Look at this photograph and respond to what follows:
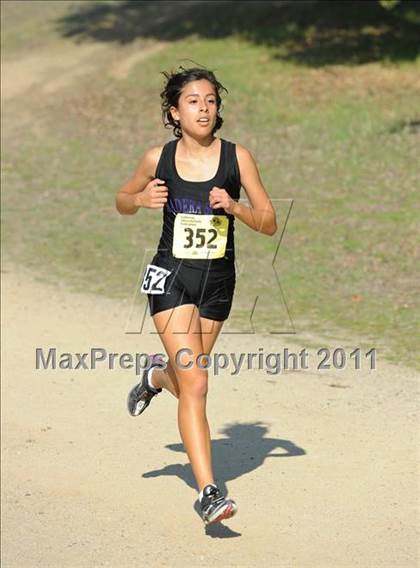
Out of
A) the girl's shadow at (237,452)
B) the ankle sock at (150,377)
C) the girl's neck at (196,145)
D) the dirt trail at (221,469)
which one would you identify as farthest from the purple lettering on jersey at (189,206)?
the girl's shadow at (237,452)

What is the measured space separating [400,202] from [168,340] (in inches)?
400

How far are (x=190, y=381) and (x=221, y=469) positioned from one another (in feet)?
5.52

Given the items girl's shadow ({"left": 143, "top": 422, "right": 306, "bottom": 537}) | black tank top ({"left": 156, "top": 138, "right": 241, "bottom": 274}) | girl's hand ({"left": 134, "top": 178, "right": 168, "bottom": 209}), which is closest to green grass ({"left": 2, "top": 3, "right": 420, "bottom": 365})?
girl's shadow ({"left": 143, "top": 422, "right": 306, "bottom": 537})

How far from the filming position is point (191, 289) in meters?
7.17

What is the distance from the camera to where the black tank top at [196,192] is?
7.02 meters

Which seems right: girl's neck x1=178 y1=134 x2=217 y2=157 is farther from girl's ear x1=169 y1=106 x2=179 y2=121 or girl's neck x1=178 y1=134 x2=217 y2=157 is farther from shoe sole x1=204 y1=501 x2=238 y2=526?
shoe sole x1=204 y1=501 x2=238 y2=526

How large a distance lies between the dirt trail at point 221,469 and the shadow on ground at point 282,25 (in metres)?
14.6

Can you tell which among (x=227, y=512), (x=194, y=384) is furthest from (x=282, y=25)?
(x=227, y=512)

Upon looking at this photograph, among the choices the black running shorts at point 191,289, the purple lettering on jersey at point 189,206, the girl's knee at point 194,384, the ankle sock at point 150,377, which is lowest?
the ankle sock at point 150,377

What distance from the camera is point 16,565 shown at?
298 inches

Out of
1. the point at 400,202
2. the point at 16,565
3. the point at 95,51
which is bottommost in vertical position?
the point at 16,565

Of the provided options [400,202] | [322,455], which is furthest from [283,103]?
[322,455]

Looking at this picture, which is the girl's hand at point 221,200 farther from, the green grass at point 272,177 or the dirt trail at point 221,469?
the green grass at point 272,177

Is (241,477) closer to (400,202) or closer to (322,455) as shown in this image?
(322,455)
